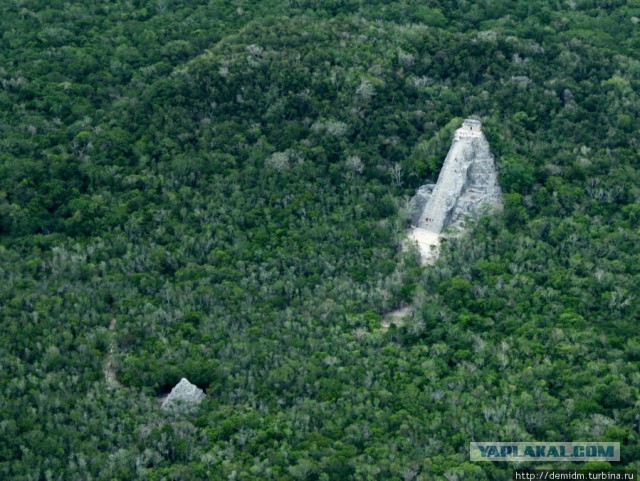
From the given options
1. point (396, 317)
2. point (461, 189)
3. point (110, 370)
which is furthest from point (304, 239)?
point (110, 370)

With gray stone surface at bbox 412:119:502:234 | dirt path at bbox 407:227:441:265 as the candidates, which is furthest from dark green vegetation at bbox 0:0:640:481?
dirt path at bbox 407:227:441:265

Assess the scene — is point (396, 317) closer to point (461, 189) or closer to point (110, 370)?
point (461, 189)

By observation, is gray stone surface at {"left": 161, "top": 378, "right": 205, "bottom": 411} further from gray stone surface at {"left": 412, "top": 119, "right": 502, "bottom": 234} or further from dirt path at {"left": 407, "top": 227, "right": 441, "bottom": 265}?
gray stone surface at {"left": 412, "top": 119, "right": 502, "bottom": 234}

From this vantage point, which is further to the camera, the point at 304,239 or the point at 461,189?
the point at 461,189

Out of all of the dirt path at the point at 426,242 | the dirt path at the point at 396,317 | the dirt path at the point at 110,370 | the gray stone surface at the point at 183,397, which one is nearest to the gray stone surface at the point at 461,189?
the dirt path at the point at 426,242

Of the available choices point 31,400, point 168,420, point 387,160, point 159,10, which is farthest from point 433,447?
point 159,10

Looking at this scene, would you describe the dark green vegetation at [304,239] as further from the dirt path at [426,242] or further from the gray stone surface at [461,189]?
the dirt path at [426,242]

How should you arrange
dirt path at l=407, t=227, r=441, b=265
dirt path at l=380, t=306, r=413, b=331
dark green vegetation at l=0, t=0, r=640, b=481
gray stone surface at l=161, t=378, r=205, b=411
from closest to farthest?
dark green vegetation at l=0, t=0, r=640, b=481, gray stone surface at l=161, t=378, r=205, b=411, dirt path at l=380, t=306, r=413, b=331, dirt path at l=407, t=227, r=441, b=265

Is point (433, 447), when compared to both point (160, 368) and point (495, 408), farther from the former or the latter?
point (160, 368)
